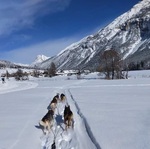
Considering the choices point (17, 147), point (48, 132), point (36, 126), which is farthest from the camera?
point (36, 126)

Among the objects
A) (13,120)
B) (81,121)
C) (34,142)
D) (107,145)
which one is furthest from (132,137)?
(13,120)

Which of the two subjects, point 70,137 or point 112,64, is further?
point 112,64

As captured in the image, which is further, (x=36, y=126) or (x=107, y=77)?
(x=107, y=77)

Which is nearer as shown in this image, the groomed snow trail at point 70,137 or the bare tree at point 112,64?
the groomed snow trail at point 70,137

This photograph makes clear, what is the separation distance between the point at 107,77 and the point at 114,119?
6301 cm

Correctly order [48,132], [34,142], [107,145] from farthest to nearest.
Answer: [48,132] → [34,142] → [107,145]

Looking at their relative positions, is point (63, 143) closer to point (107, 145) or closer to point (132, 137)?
point (107, 145)

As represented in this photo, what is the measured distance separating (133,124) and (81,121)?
8.12 feet

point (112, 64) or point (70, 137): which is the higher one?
point (112, 64)

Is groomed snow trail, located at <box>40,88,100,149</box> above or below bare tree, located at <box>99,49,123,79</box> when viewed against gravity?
below

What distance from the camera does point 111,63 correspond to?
7331 centimetres

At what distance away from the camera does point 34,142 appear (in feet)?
29.8

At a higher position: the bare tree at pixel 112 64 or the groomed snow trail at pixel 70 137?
the bare tree at pixel 112 64

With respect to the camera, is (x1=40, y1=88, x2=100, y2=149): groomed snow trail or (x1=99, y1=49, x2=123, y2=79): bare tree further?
(x1=99, y1=49, x2=123, y2=79): bare tree
